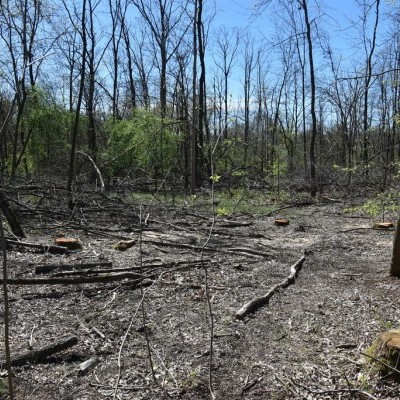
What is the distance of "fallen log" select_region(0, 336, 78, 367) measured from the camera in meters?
3.67

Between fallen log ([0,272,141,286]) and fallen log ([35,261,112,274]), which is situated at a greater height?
fallen log ([35,261,112,274])

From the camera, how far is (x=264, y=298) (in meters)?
5.31

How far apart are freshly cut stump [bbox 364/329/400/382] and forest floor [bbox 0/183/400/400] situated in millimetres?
80

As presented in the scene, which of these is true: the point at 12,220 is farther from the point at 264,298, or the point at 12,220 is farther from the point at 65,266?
the point at 264,298

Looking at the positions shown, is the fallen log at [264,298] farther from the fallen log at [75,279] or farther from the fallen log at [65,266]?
the fallen log at [65,266]

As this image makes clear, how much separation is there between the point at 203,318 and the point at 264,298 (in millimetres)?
886

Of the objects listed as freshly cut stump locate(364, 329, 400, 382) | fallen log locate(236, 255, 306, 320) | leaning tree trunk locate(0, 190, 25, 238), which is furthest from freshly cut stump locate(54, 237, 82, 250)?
freshly cut stump locate(364, 329, 400, 382)

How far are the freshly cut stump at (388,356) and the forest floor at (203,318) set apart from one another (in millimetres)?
80

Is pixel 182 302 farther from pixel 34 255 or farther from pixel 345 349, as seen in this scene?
pixel 34 255

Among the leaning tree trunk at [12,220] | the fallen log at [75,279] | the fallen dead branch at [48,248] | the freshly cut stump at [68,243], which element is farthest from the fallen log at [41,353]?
the leaning tree trunk at [12,220]

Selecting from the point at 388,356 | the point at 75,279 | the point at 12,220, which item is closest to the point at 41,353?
the point at 75,279

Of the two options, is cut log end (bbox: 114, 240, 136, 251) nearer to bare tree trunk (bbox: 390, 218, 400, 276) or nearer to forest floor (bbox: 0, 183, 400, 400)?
forest floor (bbox: 0, 183, 400, 400)

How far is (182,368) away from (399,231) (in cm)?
370

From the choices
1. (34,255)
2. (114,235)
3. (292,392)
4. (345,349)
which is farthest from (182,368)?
(114,235)
